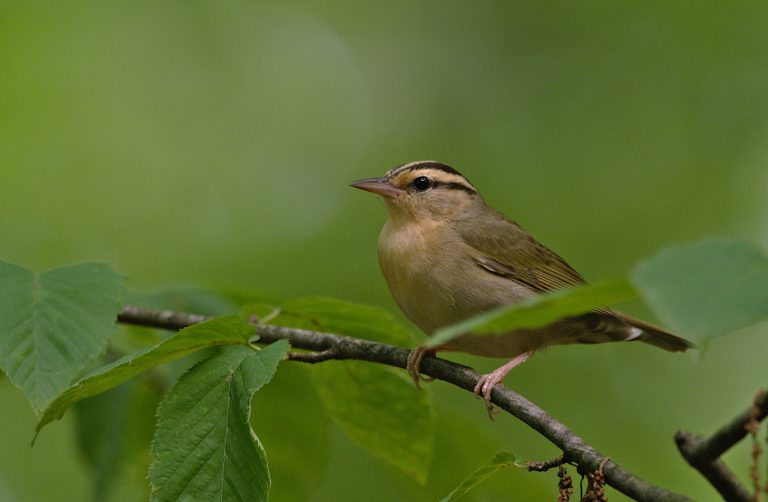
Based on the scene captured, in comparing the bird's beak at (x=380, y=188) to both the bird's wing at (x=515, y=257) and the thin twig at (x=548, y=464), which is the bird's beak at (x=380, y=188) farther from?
the thin twig at (x=548, y=464)

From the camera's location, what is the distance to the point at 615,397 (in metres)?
9.39

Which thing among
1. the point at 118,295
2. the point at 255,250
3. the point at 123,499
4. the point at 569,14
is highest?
the point at 569,14

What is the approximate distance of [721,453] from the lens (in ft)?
6.30

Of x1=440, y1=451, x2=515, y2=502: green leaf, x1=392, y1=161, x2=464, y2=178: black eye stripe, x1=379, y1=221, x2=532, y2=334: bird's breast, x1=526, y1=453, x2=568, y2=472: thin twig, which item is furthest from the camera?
x1=392, y1=161, x2=464, y2=178: black eye stripe

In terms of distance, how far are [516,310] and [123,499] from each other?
6042 millimetres

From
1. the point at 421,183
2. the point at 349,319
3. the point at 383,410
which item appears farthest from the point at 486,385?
the point at 421,183

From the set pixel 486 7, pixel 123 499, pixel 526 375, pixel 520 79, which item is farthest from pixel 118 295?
pixel 486 7

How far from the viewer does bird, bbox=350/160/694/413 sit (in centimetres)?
494

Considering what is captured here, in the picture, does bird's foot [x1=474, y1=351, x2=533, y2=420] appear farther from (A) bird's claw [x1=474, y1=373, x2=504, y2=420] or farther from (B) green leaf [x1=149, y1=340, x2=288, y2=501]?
(B) green leaf [x1=149, y1=340, x2=288, y2=501]

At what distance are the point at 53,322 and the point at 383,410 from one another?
150 centimetres

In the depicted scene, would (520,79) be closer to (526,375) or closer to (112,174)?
(526,375)

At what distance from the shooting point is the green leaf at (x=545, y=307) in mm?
1879

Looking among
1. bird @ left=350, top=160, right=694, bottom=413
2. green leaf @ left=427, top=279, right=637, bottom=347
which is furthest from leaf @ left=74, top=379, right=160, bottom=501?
green leaf @ left=427, top=279, right=637, bottom=347

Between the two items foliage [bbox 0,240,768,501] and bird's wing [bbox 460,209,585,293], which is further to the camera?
bird's wing [bbox 460,209,585,293]
